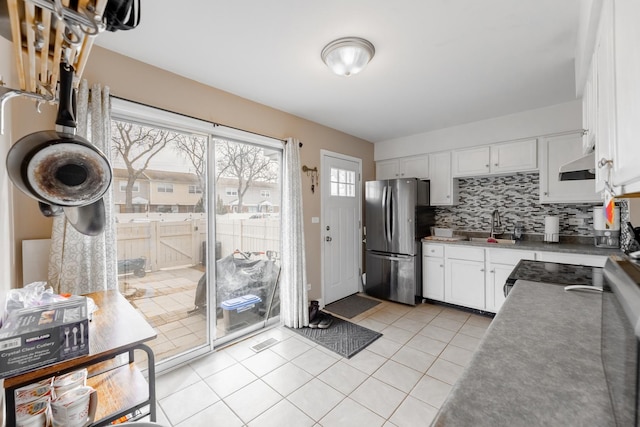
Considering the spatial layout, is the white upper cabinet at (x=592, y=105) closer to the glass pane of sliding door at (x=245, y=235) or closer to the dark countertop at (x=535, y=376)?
the dark countertop at (x=535, y=376)

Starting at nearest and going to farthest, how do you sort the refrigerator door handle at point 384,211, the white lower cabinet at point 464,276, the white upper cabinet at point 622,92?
the white upper cabinet at point 622,92 → the white lower cabinet at point 464,276 → the refrigerator door handle at point 384,211

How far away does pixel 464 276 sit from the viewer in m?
3.41

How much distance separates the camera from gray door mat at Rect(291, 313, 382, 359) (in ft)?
8.45

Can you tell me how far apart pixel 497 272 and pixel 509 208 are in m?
0.96

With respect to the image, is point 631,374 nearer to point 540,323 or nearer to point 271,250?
point 540,323

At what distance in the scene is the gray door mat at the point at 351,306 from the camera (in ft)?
11.3

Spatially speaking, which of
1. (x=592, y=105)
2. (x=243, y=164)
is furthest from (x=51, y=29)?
(x=592, y=105)

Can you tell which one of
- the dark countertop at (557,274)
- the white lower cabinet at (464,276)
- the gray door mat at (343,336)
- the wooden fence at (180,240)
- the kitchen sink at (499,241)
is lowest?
the gray door mat at (343,336)

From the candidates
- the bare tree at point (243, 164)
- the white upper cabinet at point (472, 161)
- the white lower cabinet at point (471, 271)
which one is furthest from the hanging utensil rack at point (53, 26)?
the white upper cabinet at point (472, 161)

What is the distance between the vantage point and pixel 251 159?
2.91 m

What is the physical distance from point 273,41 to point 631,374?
2.20 meters

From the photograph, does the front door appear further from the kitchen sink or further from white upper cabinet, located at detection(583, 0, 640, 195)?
white upper cabinet, located at detection(583, 0, 640, 195)

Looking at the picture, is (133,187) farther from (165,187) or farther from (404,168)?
(404,168)

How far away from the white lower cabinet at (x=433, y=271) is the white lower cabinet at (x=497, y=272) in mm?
543
